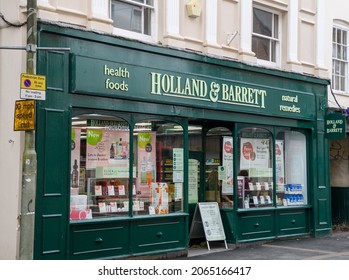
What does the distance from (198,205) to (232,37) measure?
13.4 feet

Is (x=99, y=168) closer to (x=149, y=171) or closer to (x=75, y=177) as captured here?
(x=75, y=177)

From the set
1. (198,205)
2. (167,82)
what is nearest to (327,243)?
(198,205)

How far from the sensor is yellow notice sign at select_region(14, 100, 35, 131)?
27.5 ft

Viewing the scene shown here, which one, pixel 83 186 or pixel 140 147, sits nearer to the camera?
pixel 83 186

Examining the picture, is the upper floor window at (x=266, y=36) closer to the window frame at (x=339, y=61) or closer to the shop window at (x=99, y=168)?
the window frame at (x=339, y=61)

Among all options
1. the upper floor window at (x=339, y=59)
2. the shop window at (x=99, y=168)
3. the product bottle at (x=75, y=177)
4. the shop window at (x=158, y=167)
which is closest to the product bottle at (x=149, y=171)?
the shop window at (x=158, y=167)

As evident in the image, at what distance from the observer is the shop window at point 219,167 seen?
13.7 meters

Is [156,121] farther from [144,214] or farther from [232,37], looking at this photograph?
[232,37]

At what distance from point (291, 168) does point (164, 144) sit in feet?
15.4

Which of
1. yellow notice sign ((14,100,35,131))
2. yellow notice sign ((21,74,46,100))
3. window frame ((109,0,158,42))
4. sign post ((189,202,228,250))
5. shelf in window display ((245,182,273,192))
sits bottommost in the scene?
sign post ((189,202,228,250))

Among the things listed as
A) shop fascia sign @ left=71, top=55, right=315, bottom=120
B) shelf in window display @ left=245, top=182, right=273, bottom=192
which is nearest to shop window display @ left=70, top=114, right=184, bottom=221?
shop fascia sign @ left=71, top=55, right=315, bottom=120

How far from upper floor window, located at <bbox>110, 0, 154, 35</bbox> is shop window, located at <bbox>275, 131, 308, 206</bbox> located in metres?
4.98

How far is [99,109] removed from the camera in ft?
34.9

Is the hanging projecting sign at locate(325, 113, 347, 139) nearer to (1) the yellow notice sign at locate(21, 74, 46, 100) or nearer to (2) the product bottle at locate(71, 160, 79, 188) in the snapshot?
(2) the product bottle at locate(71, 160, 79, 188)
